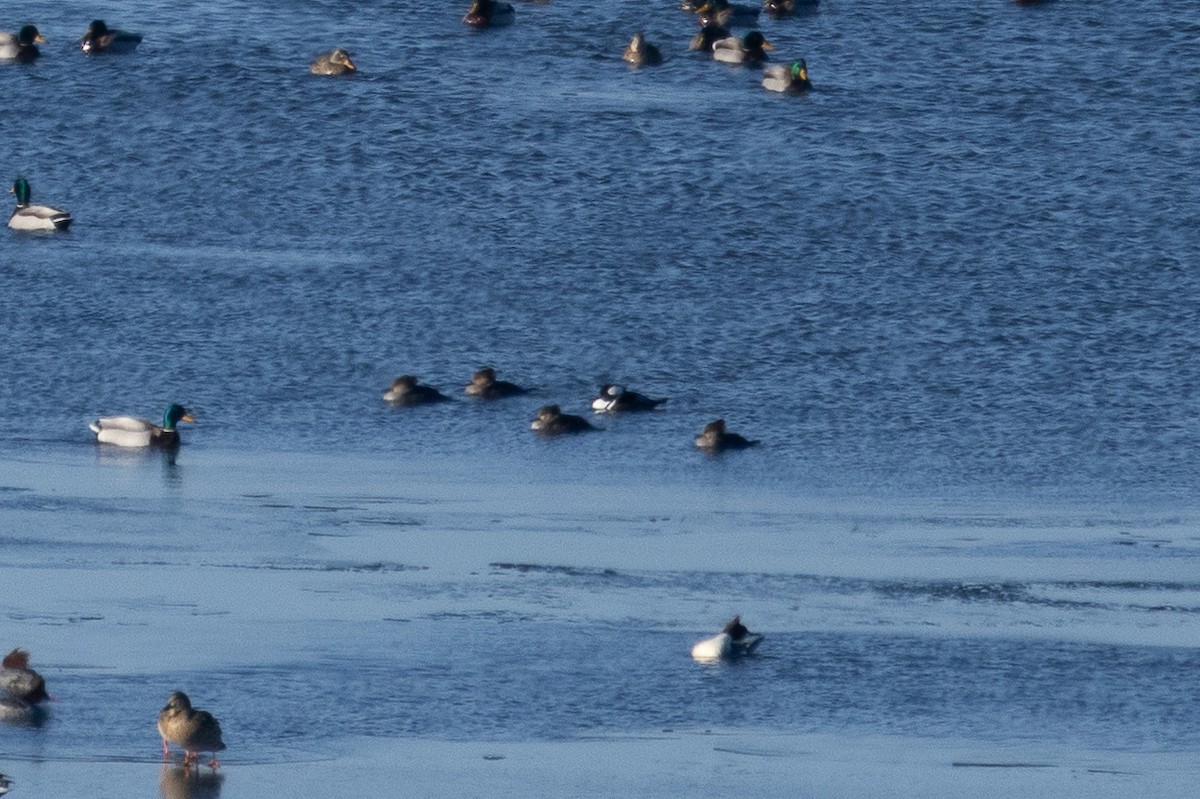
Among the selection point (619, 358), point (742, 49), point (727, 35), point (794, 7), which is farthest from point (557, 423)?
point (794, 7)

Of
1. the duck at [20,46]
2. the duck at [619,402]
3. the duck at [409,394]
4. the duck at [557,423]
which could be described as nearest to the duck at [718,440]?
the duck at [557,423]

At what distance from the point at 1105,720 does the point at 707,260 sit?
12374 mm

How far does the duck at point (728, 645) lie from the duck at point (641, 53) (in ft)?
59.0

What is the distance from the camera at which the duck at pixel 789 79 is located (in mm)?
30594

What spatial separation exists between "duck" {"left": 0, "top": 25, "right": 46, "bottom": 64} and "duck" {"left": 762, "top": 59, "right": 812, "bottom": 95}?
8.85m

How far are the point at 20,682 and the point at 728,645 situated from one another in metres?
3.73

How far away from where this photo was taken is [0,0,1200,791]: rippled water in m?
14.7

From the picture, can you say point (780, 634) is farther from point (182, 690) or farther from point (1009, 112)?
point (1009, 112)

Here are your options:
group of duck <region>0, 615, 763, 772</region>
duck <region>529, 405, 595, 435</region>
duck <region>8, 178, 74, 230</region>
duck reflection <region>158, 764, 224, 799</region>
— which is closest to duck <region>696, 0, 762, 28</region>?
duck <region>8, 178, 74, 230</region>

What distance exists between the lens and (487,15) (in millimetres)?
33375

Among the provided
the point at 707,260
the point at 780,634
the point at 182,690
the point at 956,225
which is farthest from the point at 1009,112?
the point at 182,690

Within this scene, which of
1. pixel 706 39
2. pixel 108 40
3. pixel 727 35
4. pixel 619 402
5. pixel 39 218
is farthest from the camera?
pixel 727 35

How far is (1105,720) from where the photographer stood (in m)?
13.7

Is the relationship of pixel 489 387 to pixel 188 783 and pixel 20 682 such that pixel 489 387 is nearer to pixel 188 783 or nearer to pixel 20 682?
pixel 20 682
